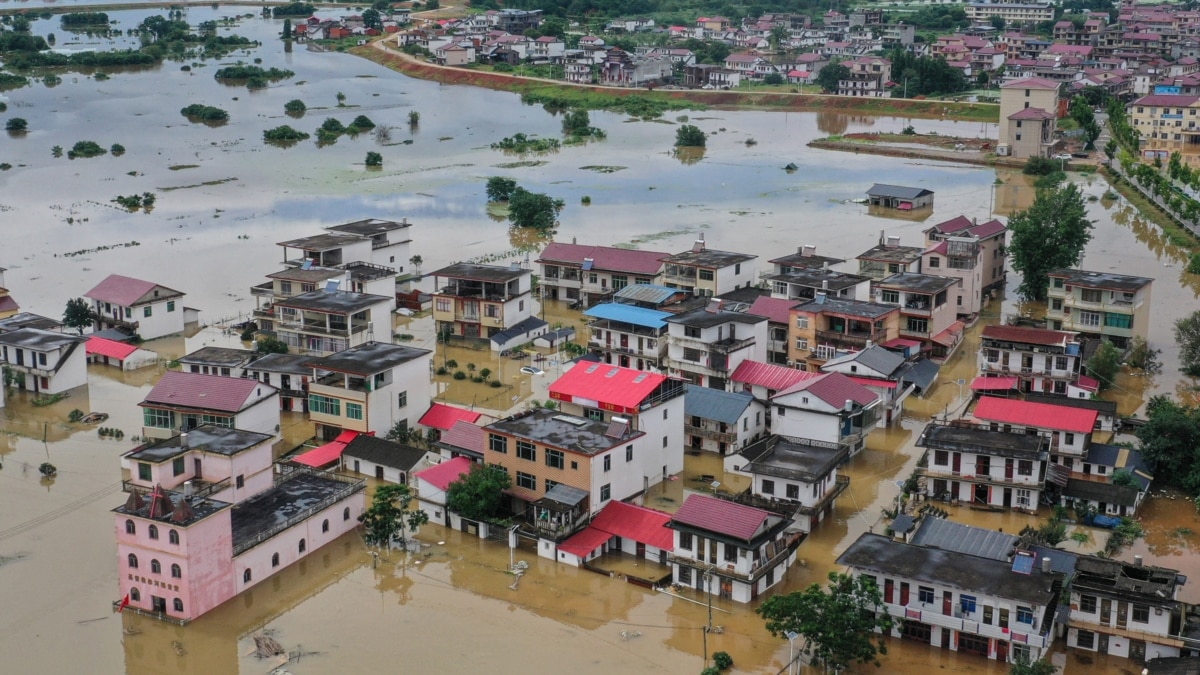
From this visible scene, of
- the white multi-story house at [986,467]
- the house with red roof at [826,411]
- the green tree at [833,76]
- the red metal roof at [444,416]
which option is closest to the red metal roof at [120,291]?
the red metal roof at [444,416]

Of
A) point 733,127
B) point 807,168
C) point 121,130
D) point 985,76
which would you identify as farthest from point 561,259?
point 985,76

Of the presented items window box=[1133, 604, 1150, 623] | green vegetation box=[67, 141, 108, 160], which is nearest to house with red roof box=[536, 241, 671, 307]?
window box=[1133, 604, 1150, 623]

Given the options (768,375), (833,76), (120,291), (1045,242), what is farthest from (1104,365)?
(833,76)

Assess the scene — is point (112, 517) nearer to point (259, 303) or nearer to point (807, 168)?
point (259, 303)

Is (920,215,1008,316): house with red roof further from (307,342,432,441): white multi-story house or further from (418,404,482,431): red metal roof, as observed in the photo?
(307,342,432,441): white multi-story house

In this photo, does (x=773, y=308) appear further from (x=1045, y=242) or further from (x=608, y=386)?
(x=1045, y=242)

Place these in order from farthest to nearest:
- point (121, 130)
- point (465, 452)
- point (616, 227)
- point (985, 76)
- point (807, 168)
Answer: point (985, 76), point (121, 130), point (807, 168), point (616, 227), point (465, 452)

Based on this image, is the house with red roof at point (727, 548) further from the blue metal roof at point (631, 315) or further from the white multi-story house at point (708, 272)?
the white multi-story house at point (708, 272)
